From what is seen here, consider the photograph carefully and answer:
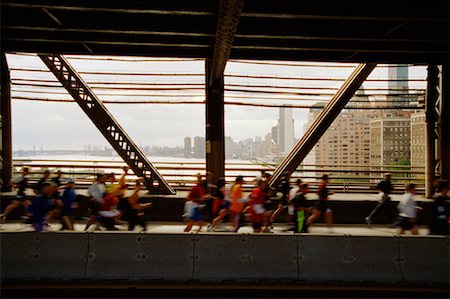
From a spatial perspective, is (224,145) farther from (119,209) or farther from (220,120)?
(119,209)

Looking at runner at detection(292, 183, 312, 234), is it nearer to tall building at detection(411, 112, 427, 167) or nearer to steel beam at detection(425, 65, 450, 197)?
steel beam at detection(425, 65, 450, 197)

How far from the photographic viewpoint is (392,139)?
548 ft

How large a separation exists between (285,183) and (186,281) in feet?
20.6

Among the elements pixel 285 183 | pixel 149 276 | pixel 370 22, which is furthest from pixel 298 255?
pixel 370 22

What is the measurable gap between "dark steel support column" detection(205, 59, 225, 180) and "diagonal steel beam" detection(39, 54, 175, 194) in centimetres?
211

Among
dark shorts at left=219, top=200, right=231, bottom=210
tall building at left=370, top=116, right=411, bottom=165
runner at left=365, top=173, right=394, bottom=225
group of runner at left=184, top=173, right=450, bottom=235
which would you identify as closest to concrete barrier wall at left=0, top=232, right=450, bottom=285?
group of runner at left=184, top=173, right=450, bottom=235

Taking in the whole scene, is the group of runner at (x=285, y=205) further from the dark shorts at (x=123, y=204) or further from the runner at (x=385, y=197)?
the dark shorts at (x=123, y=204)

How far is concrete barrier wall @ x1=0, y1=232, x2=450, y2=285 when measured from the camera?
24.5 feet

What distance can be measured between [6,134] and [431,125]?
55.5ft

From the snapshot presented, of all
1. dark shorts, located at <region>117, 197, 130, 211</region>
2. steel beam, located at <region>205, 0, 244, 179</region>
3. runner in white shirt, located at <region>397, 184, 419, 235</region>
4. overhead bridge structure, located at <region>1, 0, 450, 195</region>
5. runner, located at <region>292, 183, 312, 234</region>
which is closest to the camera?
overhead bridge structure, located at <region>1, 0, 450, 195</region>

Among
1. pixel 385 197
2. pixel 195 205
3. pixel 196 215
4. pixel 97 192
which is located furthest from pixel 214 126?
pixel 385 197

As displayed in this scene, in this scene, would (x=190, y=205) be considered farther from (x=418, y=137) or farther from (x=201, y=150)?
(x=418, y=137)

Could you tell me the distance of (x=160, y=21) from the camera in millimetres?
10492

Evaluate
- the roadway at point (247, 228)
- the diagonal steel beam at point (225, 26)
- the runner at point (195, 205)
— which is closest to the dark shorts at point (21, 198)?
the roadway at point (247, 228)
